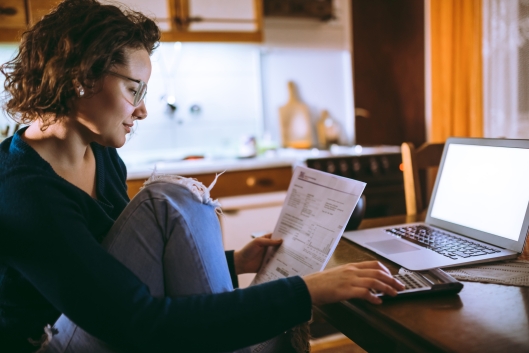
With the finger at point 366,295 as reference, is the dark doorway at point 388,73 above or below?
above

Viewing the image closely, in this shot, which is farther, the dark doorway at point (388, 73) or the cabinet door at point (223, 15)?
the dark doorway at point (388, 73)

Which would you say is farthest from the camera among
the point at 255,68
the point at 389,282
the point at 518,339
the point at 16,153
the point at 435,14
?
the point at 255,68

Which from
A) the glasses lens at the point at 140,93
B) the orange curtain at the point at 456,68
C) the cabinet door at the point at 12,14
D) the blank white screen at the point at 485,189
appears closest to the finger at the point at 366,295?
the blank white screen at the point at 485,189

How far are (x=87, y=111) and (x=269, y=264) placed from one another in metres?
0.52

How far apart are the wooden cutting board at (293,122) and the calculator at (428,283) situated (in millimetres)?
2347

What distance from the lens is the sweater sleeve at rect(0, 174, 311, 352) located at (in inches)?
28.8

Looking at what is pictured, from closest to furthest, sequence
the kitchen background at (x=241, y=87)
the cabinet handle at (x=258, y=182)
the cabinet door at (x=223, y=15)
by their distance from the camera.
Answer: the cabinet handle at (x=258, y=182) → the cabinet door at (x=223, y=15) → the kitchen background at (x=241, y=87)

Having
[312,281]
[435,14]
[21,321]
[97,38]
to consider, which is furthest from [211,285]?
[435,14]

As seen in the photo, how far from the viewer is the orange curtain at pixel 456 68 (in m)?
2.37

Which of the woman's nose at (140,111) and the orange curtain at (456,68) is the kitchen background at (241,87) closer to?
the orange curtain at (456,68)

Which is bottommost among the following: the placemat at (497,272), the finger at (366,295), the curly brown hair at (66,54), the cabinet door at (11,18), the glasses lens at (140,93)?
the placemat at (497,272)

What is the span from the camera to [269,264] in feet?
3.48

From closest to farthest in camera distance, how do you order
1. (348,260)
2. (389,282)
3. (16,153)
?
(389,282)
(16,153)
(348,260)

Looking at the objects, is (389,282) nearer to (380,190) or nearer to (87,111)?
(87,111)
